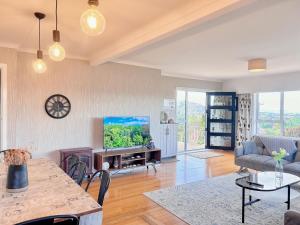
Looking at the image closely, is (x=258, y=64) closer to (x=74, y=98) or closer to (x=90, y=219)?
(x=74, y=98)

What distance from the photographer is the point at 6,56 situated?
370 cm

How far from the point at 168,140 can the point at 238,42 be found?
349 centimetres

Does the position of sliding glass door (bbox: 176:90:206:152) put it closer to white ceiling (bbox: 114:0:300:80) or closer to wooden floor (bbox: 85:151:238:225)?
wooden floor (bbox: 85:151:238:225)

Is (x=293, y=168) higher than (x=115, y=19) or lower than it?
lower

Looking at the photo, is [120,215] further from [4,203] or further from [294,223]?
[294,223]

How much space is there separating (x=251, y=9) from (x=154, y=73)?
362 cm

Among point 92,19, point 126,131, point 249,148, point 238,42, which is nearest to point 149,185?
point 126,131

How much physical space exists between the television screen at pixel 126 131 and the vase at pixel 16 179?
9.53 ft

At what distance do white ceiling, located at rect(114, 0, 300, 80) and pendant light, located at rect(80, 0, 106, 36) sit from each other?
4.25ft

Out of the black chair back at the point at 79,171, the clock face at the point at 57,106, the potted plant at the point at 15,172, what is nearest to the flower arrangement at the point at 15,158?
the potted plant at the point at 15,172

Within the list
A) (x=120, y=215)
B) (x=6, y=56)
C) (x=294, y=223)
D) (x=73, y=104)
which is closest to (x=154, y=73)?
(x=73, y=104)

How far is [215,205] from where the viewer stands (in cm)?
331

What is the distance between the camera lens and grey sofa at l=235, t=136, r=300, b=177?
4.13 m

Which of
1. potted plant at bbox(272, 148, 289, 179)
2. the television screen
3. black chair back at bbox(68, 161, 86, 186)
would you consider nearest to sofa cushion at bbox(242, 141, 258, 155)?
potted plant at bbox(272, 148, 289, 179)
